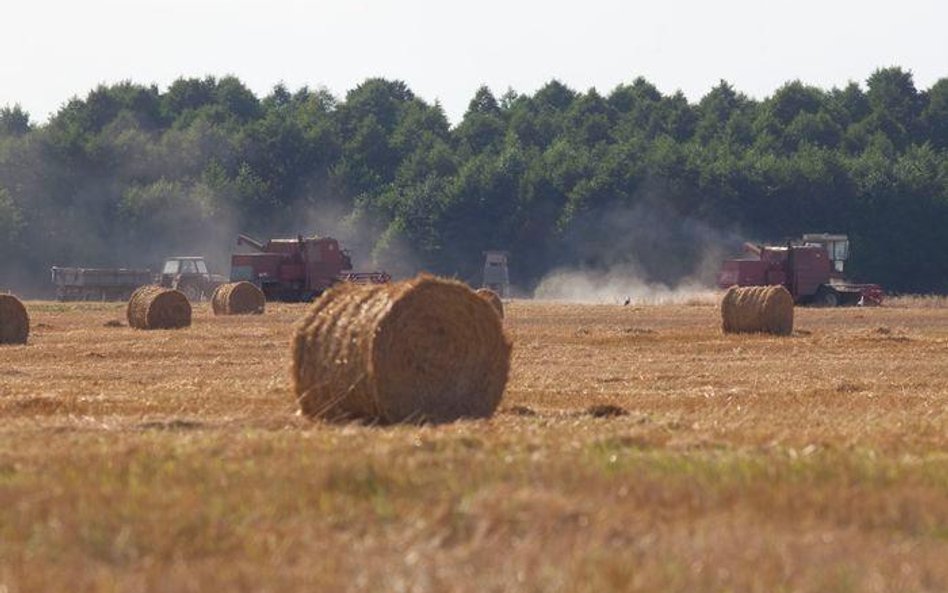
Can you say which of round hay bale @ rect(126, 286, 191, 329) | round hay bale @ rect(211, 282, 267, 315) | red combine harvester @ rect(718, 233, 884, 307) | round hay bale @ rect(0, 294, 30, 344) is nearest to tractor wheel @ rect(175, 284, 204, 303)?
round hay bale @ rect(211, 282, 267, 315)

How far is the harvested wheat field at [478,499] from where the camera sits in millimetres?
7242

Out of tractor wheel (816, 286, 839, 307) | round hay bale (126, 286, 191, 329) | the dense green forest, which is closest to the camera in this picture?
round hay bale (126, 286, 191, 329)

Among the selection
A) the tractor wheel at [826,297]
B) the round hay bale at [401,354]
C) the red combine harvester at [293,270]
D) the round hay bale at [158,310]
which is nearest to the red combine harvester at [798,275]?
the tractor wheel at [826,297]

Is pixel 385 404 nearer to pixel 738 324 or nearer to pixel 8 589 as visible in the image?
pixel 8 589

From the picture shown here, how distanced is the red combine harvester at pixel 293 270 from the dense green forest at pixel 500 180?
25.4m

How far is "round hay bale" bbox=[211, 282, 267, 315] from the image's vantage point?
46781mm

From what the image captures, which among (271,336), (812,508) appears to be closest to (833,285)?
(271,336)

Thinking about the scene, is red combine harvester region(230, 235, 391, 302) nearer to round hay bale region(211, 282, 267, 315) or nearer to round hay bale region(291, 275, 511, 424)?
round hay bale region(211, 282, 267, 315)

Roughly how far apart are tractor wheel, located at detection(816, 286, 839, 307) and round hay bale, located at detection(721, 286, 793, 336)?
23.4 metres

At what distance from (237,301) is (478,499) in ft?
128

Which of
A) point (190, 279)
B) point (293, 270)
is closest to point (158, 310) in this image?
point (293, 270)

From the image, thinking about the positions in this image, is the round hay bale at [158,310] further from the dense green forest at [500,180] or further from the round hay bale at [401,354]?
the dense green forest at [500,180]

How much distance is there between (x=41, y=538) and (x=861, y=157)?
86840mm

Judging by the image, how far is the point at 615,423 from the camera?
45.2ft
